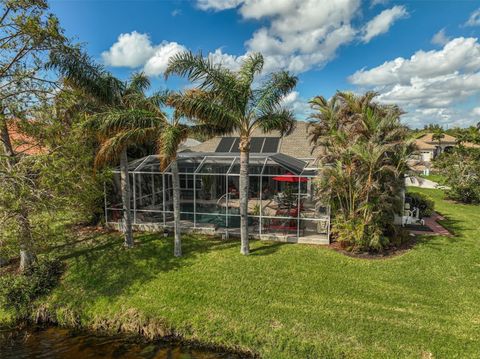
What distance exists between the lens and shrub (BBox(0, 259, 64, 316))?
32.0ft

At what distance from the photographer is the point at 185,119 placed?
436 inches

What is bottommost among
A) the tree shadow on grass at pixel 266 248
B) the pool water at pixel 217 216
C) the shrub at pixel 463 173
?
the tree shadow on grass at pixel 266 248

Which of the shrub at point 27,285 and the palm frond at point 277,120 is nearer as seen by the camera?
the shrub at point 27,285

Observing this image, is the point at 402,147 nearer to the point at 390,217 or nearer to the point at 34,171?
the point at 390,217

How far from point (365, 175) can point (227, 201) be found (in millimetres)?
6204

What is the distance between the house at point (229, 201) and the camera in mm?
13688

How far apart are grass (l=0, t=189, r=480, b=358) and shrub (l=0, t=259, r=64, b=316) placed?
0.51m

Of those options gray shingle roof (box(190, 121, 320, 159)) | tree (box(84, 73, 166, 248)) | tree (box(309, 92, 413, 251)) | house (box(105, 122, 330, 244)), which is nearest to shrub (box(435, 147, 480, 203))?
gray shingle roof (box(190, 121, 320, 159))

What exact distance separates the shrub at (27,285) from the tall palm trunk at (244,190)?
23.4 ft

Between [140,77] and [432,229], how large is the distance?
638 inches

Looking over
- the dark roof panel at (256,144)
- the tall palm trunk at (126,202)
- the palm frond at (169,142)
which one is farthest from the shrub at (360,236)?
the dark roof panel at (256,144)

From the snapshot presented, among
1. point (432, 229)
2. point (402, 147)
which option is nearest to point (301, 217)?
A: point (402, 147)

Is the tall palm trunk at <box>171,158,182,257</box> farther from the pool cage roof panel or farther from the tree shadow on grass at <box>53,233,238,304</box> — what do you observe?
the pool cage roof panel

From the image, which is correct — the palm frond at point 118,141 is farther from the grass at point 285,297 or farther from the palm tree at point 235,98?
the grass at point 285,297
